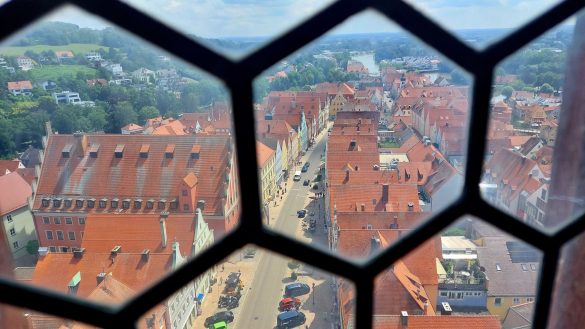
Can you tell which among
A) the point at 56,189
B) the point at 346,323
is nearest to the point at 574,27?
the point at 346,323

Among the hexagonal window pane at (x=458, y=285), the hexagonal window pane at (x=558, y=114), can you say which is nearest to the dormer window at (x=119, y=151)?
the hexagonal window pane at (x=458, y=285)

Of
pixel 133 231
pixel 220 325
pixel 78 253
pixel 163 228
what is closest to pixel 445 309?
pixel 220 325

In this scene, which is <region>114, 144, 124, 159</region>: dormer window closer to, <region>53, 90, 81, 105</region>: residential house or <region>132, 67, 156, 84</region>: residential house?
<region>53, 90, 81, 105</region>: residential house

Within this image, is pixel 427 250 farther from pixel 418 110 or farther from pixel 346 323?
pixel 418 110

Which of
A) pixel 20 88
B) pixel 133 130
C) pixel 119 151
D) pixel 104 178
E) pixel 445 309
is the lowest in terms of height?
pixel 445 309

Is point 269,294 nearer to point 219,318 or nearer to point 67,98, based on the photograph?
point 219,318

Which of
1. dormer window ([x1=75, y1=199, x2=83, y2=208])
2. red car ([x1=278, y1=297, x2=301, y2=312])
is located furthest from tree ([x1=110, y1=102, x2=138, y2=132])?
dormer window ([x1=75, y1=199, x2=83, y2=208])

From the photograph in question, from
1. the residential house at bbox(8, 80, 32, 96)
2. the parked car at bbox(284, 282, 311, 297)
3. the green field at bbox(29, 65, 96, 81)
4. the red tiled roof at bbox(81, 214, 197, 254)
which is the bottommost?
the parked car at bbox(284, 282, 311, 297)
